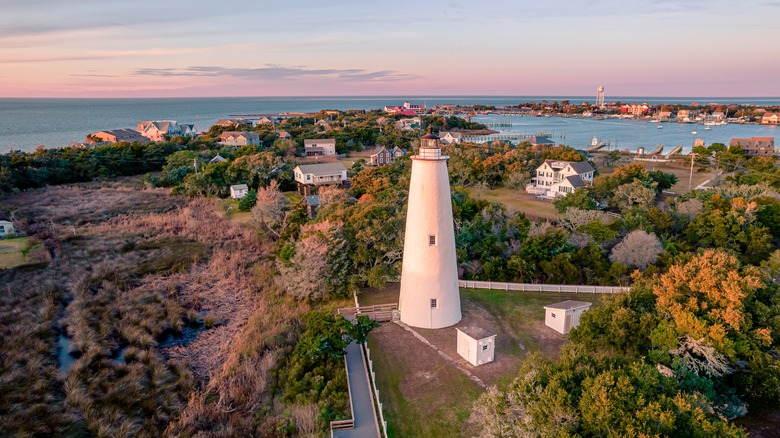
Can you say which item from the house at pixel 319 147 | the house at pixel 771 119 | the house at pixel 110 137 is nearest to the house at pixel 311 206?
the house at pixel 319 147

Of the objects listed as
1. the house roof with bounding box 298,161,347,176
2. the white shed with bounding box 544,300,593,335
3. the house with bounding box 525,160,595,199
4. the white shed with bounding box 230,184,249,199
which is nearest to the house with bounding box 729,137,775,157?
the house with bounding box 525,160,595,199

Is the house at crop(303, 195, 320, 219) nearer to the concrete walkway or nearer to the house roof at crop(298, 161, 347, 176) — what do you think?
the house roof at crop(298, 161, 347, 176)

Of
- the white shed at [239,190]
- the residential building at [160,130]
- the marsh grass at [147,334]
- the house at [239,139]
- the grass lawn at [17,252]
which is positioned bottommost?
the marsh grass at [147,334]

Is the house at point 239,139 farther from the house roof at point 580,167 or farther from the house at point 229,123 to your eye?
the house roof at point 580,167

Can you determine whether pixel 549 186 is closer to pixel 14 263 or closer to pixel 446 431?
pixel 446 431

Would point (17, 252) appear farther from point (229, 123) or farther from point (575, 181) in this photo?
point (229, 123)

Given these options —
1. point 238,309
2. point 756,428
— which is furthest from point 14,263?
point 756,428
